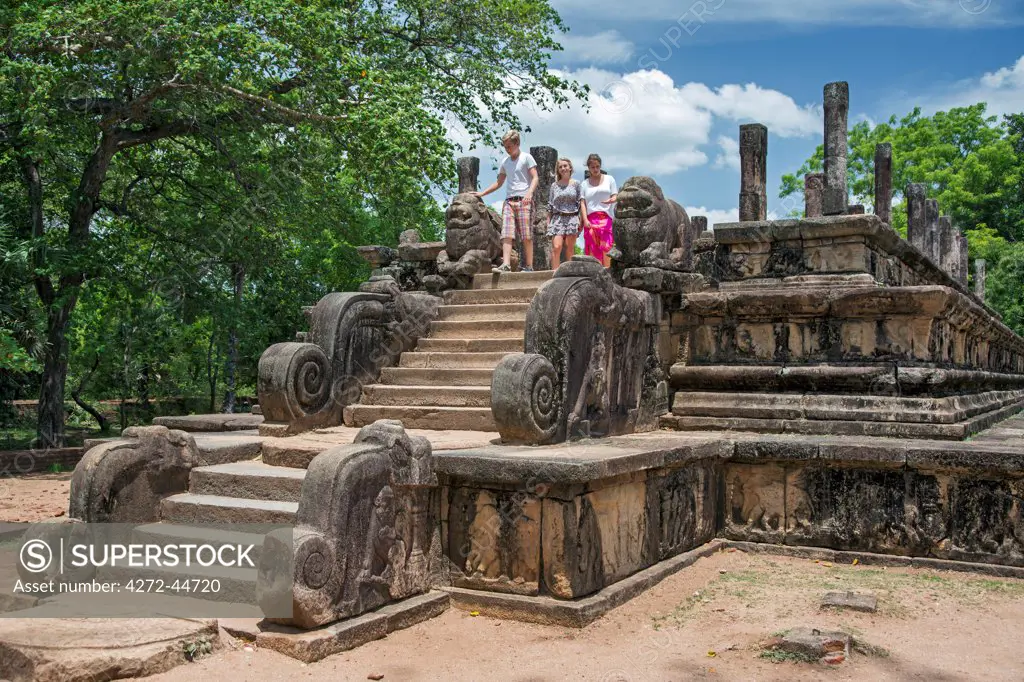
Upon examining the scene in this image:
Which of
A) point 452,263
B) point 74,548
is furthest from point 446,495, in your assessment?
point 452,263

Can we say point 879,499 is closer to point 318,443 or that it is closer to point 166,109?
point 318,443

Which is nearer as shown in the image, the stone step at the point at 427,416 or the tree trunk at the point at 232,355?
the stone step at the point at 427,416

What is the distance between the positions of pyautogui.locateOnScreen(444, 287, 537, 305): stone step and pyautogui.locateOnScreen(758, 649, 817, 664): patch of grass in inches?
158

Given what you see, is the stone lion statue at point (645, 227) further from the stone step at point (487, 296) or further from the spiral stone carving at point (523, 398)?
the spiral stone carving at point (523, 398)

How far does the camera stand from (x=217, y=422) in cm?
772

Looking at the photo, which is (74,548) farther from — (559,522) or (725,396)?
(725,396)

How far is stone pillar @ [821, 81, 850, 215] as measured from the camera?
13.6m

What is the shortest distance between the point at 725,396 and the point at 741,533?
4.07 feet

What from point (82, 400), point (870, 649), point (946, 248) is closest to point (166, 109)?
point (82, 400)

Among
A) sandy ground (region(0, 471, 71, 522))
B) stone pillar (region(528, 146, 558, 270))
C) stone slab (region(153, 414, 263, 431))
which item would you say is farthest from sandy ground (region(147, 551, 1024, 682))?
stone pillar (region(528, 146, 558, 270))

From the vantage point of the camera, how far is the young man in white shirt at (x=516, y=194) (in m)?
8.57

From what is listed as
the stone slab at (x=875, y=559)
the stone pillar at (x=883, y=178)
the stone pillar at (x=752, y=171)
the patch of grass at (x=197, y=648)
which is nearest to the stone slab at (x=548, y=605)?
the patch of grass at (x=197, y=648)

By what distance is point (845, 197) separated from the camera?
45.6 ft

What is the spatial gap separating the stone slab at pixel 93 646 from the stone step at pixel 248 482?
1.10m
